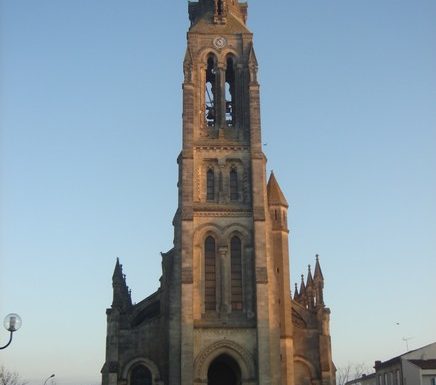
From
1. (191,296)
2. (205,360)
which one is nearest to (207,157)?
(191,296)

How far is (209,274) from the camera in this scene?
48.9 m

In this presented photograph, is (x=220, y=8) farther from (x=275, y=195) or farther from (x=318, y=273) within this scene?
(x=318, y=273)

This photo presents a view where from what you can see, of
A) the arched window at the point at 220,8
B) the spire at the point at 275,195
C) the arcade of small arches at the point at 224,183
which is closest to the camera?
the arcade of small arches at the point at 224,183

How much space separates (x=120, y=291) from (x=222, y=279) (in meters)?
7.58

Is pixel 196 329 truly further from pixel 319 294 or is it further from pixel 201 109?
pixel 201 109

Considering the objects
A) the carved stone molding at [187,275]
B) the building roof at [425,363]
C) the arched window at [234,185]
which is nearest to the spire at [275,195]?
the arched window at [234,185]

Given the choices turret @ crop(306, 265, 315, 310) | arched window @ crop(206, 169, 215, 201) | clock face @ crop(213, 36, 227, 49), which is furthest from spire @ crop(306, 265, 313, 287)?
clock face @ crop(213, 36, 227, 49)

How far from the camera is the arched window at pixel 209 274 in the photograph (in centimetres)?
4825

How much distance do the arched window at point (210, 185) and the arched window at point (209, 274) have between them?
10.1 feet

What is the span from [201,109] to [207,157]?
13.8ft

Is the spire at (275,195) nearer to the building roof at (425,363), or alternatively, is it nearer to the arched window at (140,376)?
the arched window at (140,376)

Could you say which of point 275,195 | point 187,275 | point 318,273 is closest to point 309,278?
point 318,273

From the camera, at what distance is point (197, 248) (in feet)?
161

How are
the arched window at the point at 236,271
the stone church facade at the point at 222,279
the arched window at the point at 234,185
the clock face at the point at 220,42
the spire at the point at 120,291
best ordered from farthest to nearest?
the clock face at the point at 220,42
the arched window at the point at 234,185
the spire at the point at 120,291
the arched window at the point at 236,271
the stone church facade at the point at 222,279
